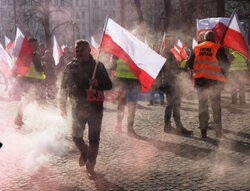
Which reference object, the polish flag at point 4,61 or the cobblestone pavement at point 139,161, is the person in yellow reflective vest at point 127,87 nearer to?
the cobblestone pavement at point 139,161

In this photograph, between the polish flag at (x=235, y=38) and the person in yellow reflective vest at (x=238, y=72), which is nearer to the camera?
the polish flag at (x=235, y=38)

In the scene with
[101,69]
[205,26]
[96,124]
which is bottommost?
[96,124]

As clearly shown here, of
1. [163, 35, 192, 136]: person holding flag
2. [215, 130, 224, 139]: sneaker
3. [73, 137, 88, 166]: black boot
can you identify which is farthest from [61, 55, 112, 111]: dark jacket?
[215, 130, 224, 139]: sneaker

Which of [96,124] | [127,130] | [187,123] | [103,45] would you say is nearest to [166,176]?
[96,124]

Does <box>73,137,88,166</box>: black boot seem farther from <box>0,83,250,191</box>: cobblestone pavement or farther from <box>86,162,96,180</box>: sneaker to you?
<box>86,162,96,180</box>: sneaker

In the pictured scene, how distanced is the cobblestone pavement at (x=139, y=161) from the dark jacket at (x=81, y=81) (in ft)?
3.22

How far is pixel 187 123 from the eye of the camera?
9.12 metres

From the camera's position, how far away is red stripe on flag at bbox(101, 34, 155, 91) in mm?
5785

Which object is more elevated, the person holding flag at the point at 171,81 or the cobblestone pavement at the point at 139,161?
the person holding flag at the point at 171,81

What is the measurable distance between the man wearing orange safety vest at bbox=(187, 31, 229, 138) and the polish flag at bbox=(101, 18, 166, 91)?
1.80 metres

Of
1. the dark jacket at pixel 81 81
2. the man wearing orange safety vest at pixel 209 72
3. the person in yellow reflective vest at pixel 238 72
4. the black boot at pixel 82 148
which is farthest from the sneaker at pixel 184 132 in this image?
the person in yellow reflective vest at pixel 238 72

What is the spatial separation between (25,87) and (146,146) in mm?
3564

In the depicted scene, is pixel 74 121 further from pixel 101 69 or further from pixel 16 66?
pixel 16 66

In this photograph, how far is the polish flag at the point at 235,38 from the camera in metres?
7.85
